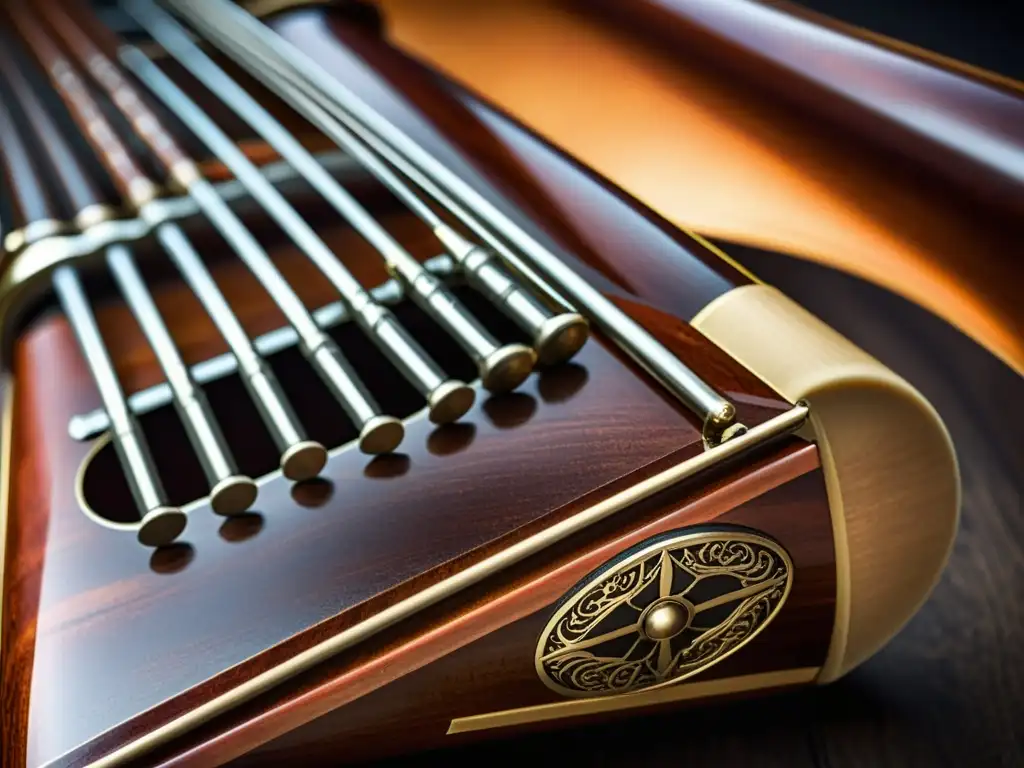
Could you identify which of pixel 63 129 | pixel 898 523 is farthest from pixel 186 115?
pixel 898 523

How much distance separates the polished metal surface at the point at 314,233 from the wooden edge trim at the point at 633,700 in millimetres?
148

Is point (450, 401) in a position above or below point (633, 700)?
above

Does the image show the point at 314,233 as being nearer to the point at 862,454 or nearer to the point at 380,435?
the point at 380,435

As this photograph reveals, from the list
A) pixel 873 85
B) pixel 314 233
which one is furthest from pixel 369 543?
pixel 873 85

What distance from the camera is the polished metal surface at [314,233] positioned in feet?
1.51

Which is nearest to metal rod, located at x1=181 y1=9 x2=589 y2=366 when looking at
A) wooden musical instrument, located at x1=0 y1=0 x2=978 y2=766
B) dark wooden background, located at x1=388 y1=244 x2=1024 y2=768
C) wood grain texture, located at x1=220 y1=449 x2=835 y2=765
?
wooden musical instrument, located at x1=0 y1=0 x2=978 y2=766

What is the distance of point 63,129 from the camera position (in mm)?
920

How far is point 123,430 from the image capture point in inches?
19.1

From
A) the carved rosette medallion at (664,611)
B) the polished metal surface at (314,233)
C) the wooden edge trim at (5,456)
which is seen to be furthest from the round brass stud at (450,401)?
the wooden edge trim at (5,456)

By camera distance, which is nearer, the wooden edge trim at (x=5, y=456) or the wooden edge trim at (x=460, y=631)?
the wooden edge trim at (x=460, y=631)

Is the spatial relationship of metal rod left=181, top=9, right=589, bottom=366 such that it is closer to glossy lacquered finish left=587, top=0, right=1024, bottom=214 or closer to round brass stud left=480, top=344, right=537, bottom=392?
round brass stud left=480, top=344, right=537, bottom=392

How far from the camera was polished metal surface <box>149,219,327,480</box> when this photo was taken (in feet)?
1.47

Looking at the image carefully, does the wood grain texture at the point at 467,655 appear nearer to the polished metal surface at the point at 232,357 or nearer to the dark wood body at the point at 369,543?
the dark wood body at the point at 369,543

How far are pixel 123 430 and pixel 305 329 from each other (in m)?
0.10
